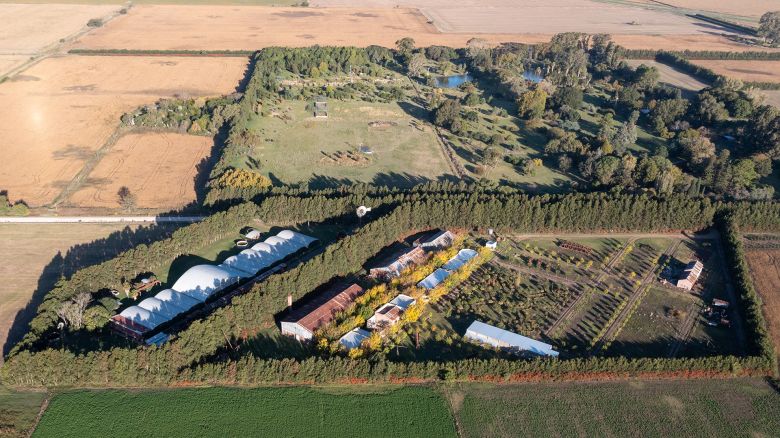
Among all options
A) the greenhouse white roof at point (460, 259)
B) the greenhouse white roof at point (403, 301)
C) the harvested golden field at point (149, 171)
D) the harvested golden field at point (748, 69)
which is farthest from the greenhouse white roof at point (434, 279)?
the harvested golden field at point (748, 69)

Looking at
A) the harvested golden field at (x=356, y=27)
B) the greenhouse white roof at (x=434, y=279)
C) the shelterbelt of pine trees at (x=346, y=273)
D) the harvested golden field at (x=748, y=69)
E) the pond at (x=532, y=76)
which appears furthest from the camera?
the harvested golden field at (x=356, y=27)

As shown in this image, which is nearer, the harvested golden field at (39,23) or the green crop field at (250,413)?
the green crop field at (250,413)

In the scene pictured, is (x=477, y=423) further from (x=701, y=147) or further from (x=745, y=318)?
(x=701, y=147)

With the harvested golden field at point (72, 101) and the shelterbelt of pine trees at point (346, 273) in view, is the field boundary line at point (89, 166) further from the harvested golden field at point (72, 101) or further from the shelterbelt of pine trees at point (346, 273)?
the shelterbelt of pine trees at point (346, 273)

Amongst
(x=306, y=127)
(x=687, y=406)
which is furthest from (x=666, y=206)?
(x=306, y=127)

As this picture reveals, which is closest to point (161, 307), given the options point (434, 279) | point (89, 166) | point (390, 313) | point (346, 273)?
point (346, 273)

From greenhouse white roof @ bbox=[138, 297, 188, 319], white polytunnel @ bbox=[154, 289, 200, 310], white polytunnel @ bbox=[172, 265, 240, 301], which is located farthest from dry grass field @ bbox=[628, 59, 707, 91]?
greenhouse white roof @ bbox=[138, 297, 188, 319]

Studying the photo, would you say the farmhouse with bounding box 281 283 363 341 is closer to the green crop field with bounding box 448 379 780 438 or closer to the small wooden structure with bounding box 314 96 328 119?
the green crop field with bounding box 448 379 780 438
